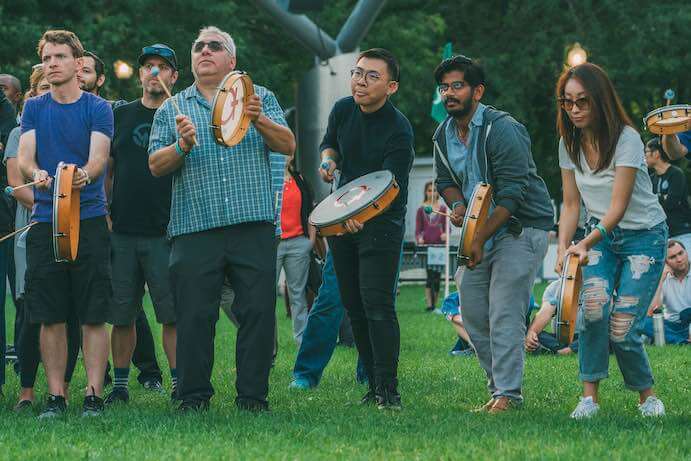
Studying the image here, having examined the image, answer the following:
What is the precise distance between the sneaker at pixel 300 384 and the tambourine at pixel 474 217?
2.22 meters

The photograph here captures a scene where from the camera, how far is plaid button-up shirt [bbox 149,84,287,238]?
7414 mm

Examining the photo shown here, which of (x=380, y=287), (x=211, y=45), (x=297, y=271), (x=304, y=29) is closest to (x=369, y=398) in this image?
(x=380, y=287)

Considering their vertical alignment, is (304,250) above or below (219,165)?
below

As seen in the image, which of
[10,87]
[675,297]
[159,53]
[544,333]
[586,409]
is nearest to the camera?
[586,409]

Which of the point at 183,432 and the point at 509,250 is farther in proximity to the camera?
the point at 509,250

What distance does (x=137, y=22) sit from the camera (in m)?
27.0

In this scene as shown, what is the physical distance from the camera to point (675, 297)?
13.6 meters

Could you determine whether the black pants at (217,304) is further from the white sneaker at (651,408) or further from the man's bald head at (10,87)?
the man's bald head at (10,87)

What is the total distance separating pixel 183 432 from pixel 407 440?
1126 mm

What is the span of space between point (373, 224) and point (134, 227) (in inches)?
65.8

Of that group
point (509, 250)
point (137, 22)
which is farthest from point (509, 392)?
point (137, 22)

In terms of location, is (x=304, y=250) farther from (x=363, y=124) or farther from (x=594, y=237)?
(x=594, y=237)

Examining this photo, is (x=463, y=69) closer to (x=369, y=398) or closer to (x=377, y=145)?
(x=377, y=145)

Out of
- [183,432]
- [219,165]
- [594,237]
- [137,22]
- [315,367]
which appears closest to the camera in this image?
[183,432]
